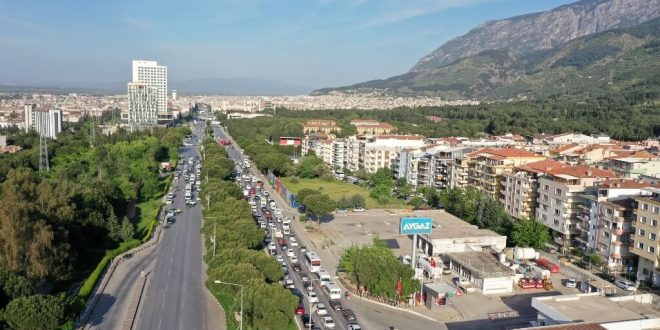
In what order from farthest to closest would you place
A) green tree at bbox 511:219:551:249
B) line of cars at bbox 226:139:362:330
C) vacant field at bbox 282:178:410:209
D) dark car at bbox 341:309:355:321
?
vacant field at bbox 282:178:410:209, green tree at bbox 511:219:551:249, line of cars at bbox 226:139:362:330, dark car at bbox 341:309:355:321

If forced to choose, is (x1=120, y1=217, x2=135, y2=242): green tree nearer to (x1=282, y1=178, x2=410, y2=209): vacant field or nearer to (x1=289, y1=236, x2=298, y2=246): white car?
(x1=289, y1=236, x2=298, y2=246): white car

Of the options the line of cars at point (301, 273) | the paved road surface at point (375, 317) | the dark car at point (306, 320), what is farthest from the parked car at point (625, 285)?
the dark car at point (306, 320)

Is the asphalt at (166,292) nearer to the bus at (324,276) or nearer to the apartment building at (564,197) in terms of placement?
the bus at (324,276)

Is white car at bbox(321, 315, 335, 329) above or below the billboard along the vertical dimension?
below

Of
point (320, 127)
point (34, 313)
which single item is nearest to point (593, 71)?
point (320, 127)

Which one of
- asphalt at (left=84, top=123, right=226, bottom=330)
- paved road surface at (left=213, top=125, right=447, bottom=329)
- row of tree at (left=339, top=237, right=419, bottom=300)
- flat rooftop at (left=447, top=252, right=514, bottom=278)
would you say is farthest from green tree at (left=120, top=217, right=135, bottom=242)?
flat rooftop at (left=447, top=252, right=514, bottom=278)

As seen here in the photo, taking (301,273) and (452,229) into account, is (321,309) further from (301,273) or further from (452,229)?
(452,229)

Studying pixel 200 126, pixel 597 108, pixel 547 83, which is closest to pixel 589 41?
pixel 547 83
